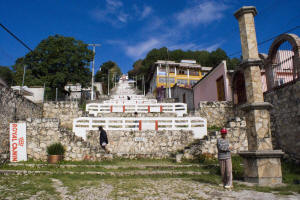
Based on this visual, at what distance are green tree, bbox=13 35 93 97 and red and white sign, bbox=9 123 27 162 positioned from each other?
59.4 feet

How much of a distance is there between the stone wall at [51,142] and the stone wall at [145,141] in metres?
1.42

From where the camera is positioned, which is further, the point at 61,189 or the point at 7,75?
the point at 7,75

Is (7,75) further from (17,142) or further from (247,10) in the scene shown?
(247,10)

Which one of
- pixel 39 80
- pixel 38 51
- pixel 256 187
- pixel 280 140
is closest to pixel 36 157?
pixel 256 187

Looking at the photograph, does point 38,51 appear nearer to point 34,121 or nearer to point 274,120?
point 34,121

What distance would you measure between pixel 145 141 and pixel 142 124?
104cm

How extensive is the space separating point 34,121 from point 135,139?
545 cm

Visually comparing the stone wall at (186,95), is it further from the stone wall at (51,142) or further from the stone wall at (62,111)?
the stone wall at (51,142)

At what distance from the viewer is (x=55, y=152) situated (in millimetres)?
9859

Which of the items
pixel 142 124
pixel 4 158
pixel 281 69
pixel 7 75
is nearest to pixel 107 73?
pixel 7 75

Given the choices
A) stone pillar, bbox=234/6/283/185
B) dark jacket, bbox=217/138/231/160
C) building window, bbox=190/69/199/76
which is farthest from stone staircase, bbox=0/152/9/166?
building window, bbox=190/69/199/76

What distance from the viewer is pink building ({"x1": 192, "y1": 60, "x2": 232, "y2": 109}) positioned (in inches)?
689

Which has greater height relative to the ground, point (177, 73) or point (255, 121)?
point (177, 73)

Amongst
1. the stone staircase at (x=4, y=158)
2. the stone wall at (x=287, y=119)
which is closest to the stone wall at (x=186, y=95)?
the stone wall at (x=287, y=119)
